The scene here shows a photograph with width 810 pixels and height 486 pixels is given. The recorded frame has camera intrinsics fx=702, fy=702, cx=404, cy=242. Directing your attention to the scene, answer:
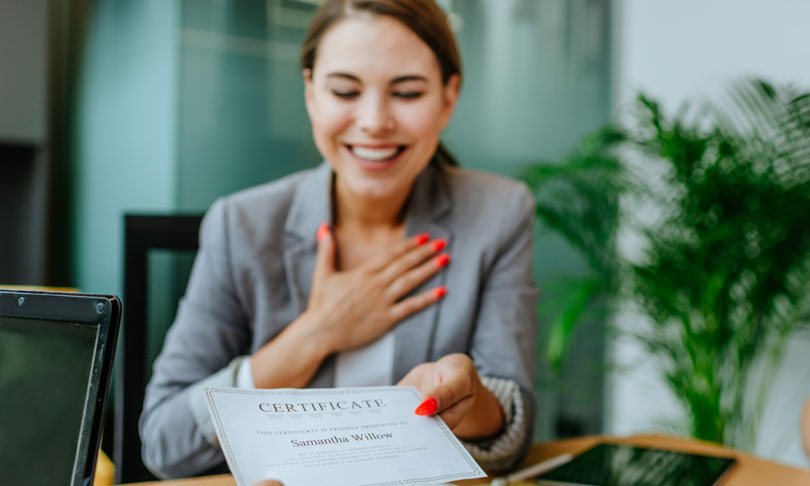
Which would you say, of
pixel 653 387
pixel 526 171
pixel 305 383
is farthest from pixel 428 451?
pixel 653 387

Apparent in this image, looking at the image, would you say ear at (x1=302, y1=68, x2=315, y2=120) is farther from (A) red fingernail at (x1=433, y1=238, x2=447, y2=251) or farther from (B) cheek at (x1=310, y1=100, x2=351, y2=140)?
(A) red fingernail at (x1=433, y1=238, x2=447, y2=251)

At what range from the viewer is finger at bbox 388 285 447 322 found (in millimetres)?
1079

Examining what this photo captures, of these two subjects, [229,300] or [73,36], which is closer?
[229,300]

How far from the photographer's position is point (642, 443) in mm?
1082

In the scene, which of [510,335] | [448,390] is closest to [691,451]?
[510,335]

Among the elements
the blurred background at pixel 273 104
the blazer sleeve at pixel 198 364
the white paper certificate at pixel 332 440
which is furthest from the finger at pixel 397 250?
the blurred background at pixel 273 104

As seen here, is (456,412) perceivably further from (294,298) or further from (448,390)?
(294,298)

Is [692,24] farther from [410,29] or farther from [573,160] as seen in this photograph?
[410,29]

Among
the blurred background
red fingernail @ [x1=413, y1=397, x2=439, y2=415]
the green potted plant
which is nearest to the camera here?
red fingernail @ [x1=413, y1=397, x2=439, y2=415]

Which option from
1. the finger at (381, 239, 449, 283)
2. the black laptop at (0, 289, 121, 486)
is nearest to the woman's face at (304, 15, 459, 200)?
the finger at (381, 239, 449, 283)

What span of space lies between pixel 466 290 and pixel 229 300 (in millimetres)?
371

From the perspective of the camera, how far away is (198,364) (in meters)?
1.04

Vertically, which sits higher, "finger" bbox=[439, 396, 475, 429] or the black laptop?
the black laptop

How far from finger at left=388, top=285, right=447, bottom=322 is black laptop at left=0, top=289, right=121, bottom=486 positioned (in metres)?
0.61
